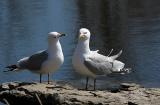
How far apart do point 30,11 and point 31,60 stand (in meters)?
14.5

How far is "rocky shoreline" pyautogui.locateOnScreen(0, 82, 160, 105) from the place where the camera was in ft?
31.4

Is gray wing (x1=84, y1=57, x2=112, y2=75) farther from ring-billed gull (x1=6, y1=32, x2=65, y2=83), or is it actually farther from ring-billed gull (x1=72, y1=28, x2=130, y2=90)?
ring-billed gull (x1=6, y1=32, x2=65, y2=83)

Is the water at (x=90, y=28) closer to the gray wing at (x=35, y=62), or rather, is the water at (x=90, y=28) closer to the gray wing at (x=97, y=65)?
the gray wing at (x=97, y=65)

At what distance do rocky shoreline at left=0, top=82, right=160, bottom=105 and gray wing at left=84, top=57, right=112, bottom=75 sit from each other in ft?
1.42

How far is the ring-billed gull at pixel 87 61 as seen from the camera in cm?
1023

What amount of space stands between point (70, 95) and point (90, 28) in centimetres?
1161

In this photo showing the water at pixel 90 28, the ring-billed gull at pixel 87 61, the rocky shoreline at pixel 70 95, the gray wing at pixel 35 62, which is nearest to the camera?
the rocky shoreline at pixel 70 95

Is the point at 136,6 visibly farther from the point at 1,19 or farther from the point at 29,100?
the point at 29,100

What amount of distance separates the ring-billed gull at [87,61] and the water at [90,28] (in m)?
2.41

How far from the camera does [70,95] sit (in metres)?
9.91

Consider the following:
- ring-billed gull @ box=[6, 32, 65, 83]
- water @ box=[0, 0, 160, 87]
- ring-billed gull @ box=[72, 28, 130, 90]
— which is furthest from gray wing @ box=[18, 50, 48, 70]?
water @ box=[0, 0, 160, 87]

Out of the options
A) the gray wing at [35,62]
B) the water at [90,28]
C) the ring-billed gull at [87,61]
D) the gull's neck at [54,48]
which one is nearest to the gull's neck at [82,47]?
the ring-billed gull at [87,61]

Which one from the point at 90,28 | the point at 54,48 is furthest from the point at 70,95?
the point at 90,28

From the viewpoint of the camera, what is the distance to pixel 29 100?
10305mm
